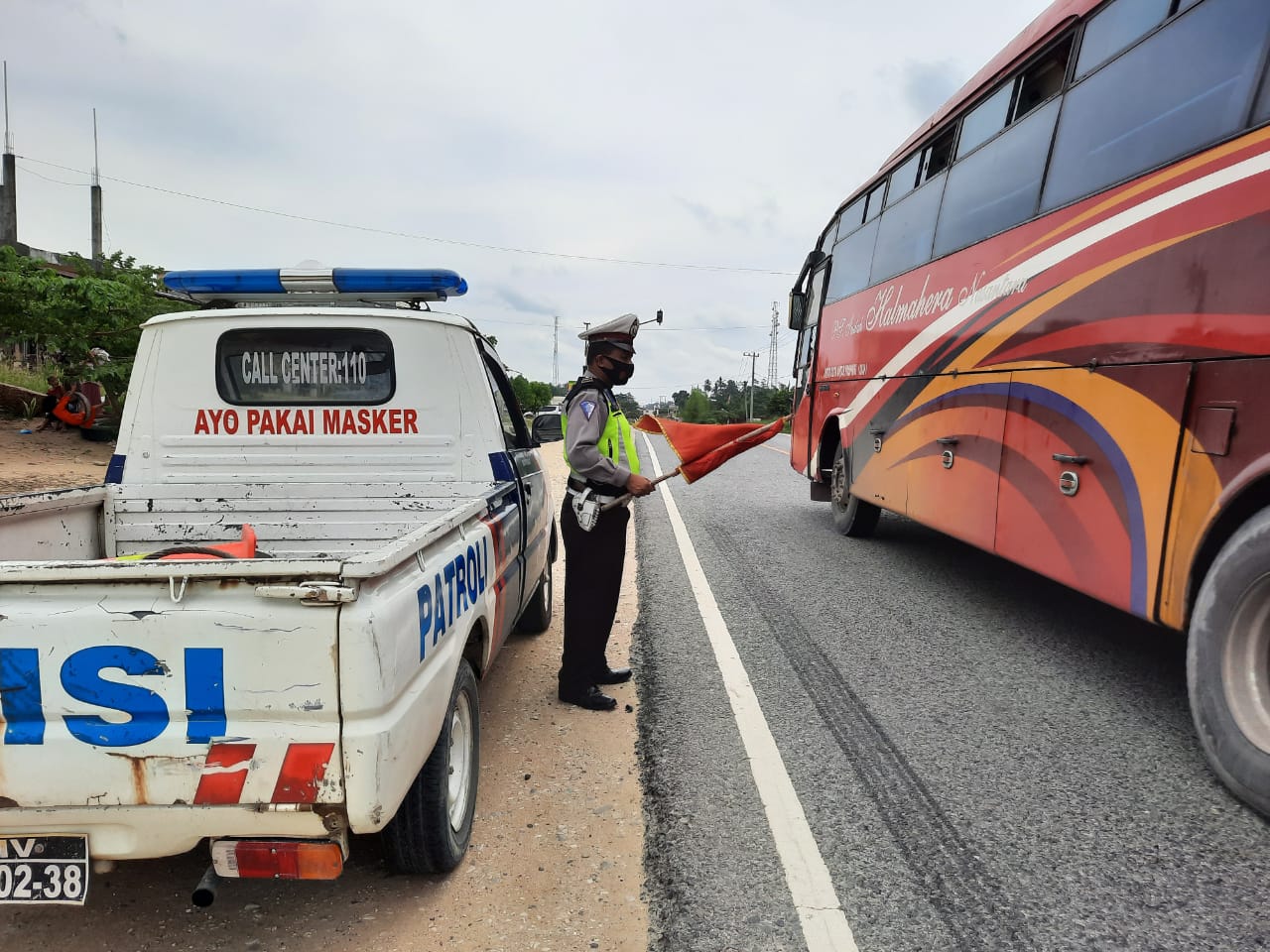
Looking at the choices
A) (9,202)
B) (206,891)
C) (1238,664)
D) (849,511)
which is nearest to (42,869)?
(206,891)

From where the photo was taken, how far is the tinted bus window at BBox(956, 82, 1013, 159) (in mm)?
5382

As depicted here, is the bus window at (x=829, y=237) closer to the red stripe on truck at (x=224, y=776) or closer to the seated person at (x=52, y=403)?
the red stripe on truck at (x=224, y=776)

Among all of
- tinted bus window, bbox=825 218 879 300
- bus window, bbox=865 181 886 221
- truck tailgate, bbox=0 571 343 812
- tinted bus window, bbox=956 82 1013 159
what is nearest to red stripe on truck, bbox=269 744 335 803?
truck tailgate, bbox=0 571 343 812

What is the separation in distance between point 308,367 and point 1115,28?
4.61 m

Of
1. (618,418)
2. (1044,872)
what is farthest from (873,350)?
(1044,872)

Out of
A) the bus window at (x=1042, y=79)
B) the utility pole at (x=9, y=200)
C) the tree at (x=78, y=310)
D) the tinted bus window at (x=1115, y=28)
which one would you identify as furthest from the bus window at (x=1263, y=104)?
the utility pole at (x=9, y=200)

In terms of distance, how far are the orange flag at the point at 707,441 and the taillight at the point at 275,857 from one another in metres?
2.65

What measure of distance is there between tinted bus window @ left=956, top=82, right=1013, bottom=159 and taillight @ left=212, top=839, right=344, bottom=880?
5.85 metres

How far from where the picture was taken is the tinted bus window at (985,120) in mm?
5382

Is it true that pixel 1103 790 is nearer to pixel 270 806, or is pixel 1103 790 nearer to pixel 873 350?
pixel 270 806

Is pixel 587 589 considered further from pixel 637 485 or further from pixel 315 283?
pixel 315 283

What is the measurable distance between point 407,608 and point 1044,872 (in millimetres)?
2232

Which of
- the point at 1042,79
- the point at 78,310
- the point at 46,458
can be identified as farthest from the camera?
the point at 78,310

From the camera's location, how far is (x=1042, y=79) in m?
4.92
